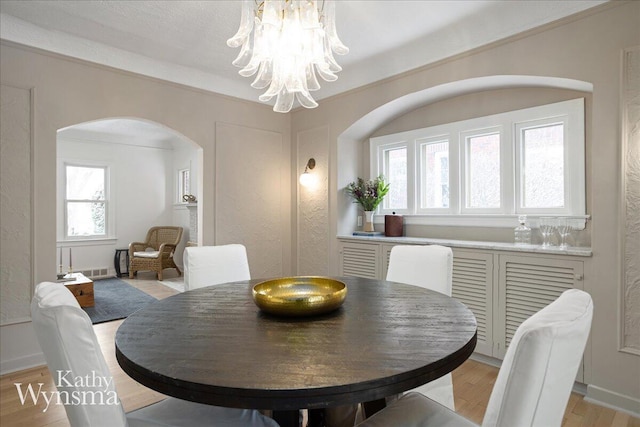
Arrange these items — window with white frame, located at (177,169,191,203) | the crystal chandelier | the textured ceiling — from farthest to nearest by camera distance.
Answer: window with white frame, located at (177,169,191,203) → the textured ceiling → the crystal chandelier

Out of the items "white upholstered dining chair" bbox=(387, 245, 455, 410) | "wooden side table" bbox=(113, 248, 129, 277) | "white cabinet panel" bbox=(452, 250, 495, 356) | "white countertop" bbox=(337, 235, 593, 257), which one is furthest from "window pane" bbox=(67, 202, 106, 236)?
A: "white cabinet panel" bbox=(452, 250, 495, 356)

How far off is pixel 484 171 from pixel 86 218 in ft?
22.6

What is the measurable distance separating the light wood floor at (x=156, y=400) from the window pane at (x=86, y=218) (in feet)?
14.5

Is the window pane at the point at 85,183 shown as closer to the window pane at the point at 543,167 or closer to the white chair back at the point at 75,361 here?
the white chair back at the point at 75,361

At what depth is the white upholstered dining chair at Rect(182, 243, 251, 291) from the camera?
219 cm

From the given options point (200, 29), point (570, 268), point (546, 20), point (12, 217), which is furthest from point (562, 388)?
point (12, 217)

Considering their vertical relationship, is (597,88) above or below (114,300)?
above

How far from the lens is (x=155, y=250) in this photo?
7.04 meters

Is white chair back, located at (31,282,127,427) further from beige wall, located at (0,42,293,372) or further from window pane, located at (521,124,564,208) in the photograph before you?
window pane, located at (521,124,564,208)

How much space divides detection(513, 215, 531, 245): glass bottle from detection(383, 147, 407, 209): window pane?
4.12 ft

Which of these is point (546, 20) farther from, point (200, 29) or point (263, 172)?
point (263, 172)

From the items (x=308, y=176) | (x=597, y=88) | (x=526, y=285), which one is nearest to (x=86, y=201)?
(x=308, y=176)

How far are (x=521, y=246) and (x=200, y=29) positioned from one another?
3082 millimetres

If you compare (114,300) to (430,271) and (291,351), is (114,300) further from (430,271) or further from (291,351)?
(291,351)
